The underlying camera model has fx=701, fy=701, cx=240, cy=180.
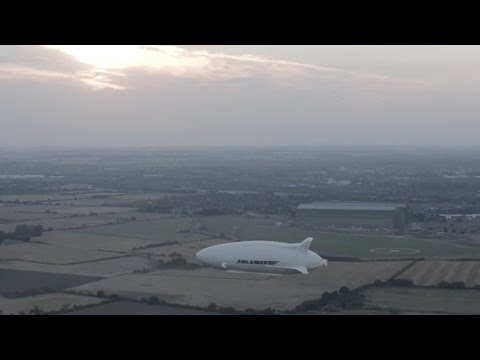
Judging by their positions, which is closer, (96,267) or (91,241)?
(96,267)

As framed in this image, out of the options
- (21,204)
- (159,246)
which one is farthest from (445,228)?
(21,204)

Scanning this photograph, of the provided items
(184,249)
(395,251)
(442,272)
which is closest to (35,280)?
(184,249)

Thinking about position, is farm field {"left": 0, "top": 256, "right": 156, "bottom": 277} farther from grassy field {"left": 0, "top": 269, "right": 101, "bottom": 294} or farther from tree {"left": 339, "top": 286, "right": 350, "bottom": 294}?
tree {"left": 339, "top": 286, "right": 350, "bottom": 294}

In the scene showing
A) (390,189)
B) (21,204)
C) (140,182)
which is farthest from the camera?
(140,182)

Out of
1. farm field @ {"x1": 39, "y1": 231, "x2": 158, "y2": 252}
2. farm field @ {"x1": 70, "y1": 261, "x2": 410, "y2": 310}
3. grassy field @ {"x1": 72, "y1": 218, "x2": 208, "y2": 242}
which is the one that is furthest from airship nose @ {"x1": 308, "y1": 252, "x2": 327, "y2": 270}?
grassy field @ {"x1": 72, "y1": 218, "x2": 208, "y2": 242}

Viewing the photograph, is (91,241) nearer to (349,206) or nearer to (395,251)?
(395,251)

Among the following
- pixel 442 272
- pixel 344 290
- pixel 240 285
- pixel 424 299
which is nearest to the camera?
pixel 424 299
